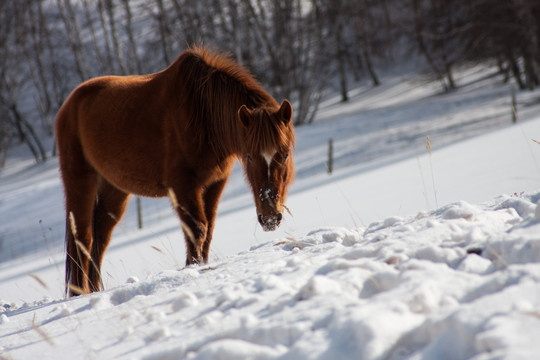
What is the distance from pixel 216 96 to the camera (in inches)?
144

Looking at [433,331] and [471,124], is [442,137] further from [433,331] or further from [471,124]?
[433,331]

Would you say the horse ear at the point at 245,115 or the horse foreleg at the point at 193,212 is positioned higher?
the horse ear at the point at 245,115

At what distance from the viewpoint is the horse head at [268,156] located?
9.91 ft

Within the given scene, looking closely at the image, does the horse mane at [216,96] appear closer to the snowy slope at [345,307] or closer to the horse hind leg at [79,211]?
the snowy slope at [345,307]

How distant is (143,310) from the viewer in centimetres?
221

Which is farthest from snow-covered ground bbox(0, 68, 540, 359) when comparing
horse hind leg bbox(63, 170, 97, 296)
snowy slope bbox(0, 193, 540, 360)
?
horse hind leg bbox(63, 170, 97, 296)

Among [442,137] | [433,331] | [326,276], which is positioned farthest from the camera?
[442,137]

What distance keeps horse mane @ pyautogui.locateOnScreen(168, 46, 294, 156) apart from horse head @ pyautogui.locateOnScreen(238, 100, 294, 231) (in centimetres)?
15

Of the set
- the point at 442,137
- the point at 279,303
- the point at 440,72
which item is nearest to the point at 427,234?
the point at 279,303

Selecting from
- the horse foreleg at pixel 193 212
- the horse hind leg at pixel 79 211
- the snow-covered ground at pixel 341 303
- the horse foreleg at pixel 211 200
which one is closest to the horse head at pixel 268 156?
the snow-covered ground at pixel 341 303

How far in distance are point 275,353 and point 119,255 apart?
5599 mm

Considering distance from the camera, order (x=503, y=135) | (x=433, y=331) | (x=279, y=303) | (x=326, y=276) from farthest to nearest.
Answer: (x=503, y=135) < (x=326, y=276) < (x=279, y=303) < (x=433, y=331)

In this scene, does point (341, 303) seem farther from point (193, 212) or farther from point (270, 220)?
point (193, 212)

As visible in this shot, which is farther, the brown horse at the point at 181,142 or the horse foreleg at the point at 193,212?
the horse foreleg at the point at 193,212
